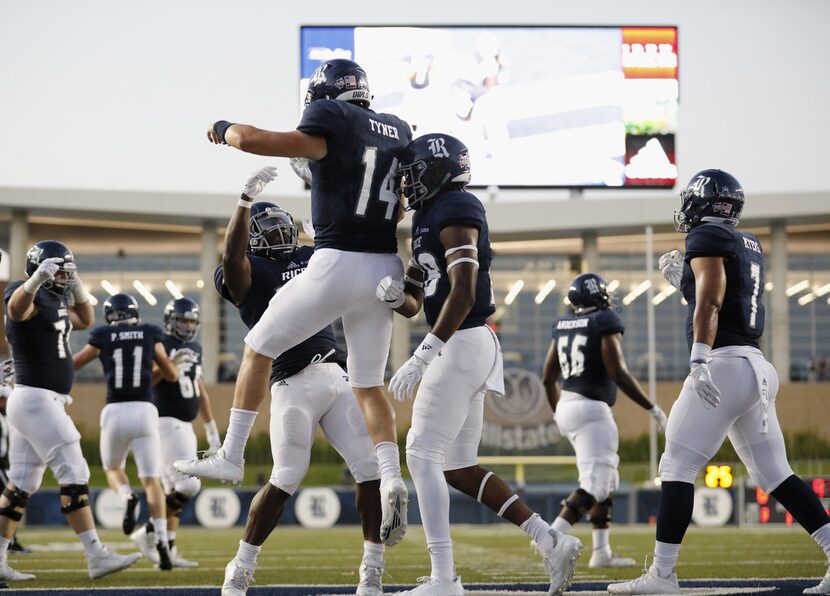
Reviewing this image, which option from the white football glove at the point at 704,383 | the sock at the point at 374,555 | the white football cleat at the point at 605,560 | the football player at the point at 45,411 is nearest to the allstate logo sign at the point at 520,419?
the white football cleat at the point at 605,560

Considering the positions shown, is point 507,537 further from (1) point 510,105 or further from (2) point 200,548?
(1) point 510,105

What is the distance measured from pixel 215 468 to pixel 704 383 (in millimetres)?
2481

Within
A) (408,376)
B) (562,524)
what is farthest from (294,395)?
(562,524)

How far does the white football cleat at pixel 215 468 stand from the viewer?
5.46 meters

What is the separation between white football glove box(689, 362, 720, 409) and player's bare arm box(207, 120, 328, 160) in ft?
7.13

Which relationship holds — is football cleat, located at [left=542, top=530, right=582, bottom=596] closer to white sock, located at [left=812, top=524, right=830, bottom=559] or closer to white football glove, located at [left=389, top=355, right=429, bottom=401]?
white football glove, located at [left=389, top=355, right=429, bottom=401]

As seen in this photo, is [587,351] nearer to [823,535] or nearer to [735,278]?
[735,278]

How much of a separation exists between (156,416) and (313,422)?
408 cm

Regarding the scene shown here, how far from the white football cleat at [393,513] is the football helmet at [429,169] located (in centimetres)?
140

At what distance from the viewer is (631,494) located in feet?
60.6

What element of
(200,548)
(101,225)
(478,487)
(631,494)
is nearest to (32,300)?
(478,487)

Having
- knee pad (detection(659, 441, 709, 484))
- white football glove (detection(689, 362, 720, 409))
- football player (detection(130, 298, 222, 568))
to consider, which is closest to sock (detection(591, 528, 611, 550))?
knee pad (detection(659, 441, 709, 484))

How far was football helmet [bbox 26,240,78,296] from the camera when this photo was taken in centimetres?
796

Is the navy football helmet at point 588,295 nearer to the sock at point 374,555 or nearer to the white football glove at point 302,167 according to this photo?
the sock at point 374,555
